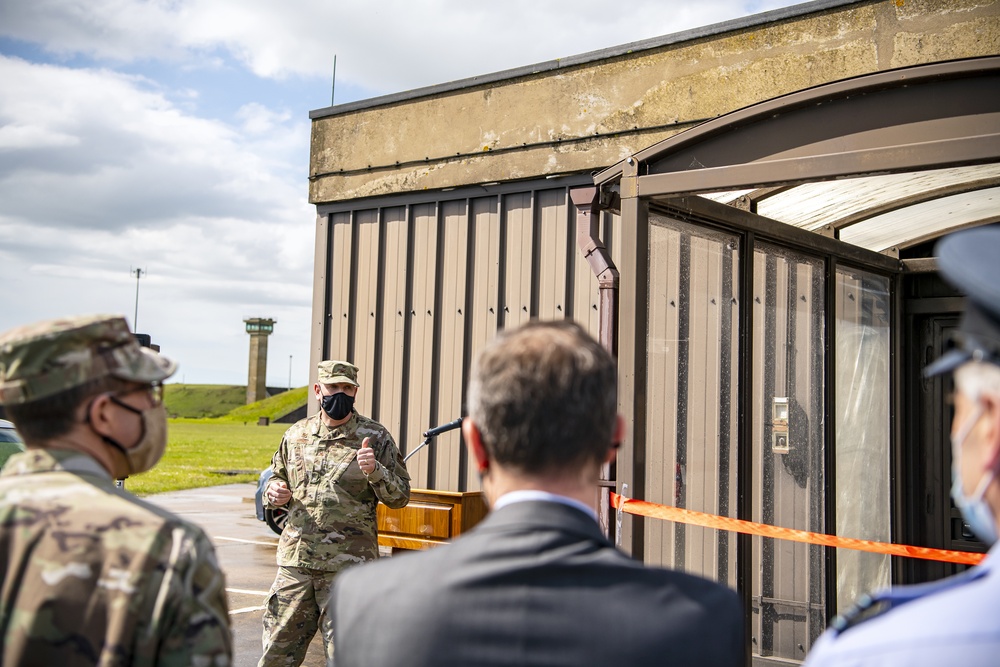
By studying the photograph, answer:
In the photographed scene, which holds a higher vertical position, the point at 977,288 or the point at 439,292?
the point at 439,292

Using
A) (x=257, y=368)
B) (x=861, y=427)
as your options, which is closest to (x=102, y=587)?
(x=861, y=427)

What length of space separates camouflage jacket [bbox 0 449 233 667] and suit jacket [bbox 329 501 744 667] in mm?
461

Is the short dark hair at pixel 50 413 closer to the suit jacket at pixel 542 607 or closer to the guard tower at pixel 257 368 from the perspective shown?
the suit jacket at pixel 542 607

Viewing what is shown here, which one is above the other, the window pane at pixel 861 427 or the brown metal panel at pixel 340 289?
the brown metal panel at pixel 340 289

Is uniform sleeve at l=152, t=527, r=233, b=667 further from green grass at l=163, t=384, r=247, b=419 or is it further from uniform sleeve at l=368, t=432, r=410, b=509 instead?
green grass at l=163, t=384, r=247, b=419

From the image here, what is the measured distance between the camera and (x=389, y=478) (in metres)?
4.93

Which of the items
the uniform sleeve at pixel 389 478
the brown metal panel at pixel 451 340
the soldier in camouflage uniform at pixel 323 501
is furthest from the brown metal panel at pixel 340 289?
the uniform sleeve at pixel 389 478

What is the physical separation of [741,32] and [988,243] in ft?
20.7

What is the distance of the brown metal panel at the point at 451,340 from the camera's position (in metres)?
8.18

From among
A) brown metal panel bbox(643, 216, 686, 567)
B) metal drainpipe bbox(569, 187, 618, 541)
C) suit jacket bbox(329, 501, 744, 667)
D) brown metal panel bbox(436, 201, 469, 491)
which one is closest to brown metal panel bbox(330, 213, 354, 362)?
brown metal panel bbox(436, 201, 469, 491)

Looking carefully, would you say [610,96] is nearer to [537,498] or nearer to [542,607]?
[537,498]

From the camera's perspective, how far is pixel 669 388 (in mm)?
5070

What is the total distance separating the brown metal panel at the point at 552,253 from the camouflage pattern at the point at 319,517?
2880mm

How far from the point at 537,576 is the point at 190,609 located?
76cm
